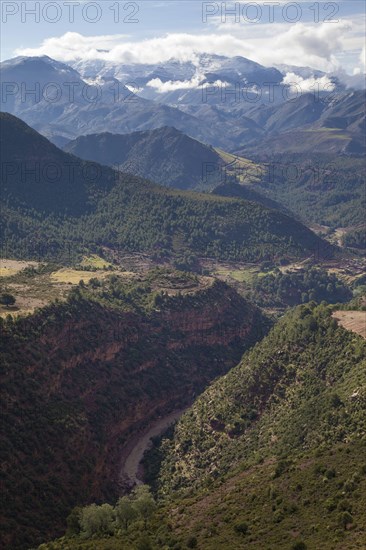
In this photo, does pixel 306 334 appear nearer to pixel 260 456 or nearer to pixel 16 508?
pixel 260 456

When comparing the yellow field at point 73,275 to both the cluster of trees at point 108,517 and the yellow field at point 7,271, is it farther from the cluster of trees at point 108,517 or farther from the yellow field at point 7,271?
the cluster of trees at point 108,517

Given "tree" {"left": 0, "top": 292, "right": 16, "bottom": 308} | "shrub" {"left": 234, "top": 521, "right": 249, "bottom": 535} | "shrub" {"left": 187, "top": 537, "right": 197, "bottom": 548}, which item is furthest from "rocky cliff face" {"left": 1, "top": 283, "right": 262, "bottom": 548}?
"shrub" {"left": 234, "top": 521, "right": 249, "bottom": 535}

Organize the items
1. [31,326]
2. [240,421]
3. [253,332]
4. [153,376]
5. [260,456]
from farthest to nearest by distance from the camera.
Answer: [253,332] < [153,376] < [31,326] < [240,421] < [260,456]

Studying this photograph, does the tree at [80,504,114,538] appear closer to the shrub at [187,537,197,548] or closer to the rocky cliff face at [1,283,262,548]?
the rocky cliff face at [1,283,262,548]

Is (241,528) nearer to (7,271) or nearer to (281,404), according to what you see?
(281,404)

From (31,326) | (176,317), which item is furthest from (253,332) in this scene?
(31,326)

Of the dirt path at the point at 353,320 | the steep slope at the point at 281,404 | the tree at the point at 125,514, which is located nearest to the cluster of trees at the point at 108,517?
the tree at the point at 125,514
